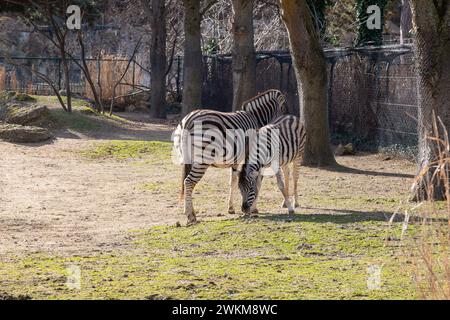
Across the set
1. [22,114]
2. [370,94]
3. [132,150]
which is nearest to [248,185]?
[132,150]

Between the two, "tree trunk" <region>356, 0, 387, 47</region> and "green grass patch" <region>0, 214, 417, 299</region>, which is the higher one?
"tree trunk" <region>356, 0, 387, 47</region>

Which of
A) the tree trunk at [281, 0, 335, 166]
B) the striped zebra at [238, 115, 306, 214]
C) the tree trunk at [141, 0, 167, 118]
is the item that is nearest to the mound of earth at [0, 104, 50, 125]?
the tree trunk at [141, 0, 167, 118]

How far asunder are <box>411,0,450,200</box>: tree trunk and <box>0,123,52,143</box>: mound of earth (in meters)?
10.8

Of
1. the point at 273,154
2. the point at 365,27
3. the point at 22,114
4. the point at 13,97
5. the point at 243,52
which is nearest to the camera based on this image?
the point at 273,154

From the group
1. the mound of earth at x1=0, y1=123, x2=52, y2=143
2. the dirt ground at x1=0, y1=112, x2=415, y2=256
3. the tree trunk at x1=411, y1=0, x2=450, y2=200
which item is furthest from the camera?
the mound of earth at x1=0, y1=123, x2=52, y2=143

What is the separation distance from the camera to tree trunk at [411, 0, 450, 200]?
40.1 feet

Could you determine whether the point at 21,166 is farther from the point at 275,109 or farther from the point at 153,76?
the point at 153,76

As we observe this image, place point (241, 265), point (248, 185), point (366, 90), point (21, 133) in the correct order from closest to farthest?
point (241, 265), point (248, 185), point (21, 133), point (366, 90)

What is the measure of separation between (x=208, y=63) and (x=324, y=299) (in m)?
24.1

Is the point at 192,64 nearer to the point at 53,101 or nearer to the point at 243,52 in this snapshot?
the point at 243,52

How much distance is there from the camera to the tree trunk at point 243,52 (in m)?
20.2

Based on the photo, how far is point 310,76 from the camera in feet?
55.7

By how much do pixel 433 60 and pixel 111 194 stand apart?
5.66m

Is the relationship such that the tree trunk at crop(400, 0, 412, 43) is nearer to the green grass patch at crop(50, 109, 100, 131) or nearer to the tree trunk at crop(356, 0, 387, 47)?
the tree trunk at crop(356, 0, 387, 47)
